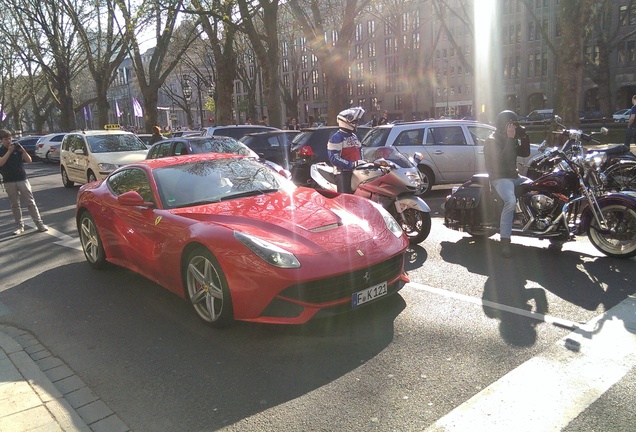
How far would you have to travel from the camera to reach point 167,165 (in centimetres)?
572

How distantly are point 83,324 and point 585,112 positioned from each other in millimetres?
61029

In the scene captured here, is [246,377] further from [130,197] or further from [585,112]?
[585,112]

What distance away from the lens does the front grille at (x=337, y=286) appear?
4.04 metres

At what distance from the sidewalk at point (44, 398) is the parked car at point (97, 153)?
10471 mm

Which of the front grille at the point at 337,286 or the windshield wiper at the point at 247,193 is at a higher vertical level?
the windshield wiper at the point at 247,193

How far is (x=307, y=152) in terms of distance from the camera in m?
13.1

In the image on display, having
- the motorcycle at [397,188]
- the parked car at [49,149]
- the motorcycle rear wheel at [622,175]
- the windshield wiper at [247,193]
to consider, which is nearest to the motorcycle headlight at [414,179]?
the motorcycle at [397,188]

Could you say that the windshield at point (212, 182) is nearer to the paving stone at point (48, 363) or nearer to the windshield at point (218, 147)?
the paving stone at point (48, 363)

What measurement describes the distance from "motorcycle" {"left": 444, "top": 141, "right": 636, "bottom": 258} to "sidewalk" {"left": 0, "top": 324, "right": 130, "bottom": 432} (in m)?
5.26

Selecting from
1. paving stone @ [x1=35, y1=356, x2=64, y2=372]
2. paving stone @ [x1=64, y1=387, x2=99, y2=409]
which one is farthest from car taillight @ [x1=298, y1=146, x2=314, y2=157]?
paving stone @ [x1=64, y1=387, x2=99, y2=409]

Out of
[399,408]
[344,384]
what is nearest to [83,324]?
[344,384]

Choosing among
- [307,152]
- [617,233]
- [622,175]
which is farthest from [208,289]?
[307,152]

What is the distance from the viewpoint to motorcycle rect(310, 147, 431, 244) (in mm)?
7176

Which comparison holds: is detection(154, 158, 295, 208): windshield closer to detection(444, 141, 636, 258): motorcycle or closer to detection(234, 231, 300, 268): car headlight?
detection(234, 231, 300, 268): car headlight
